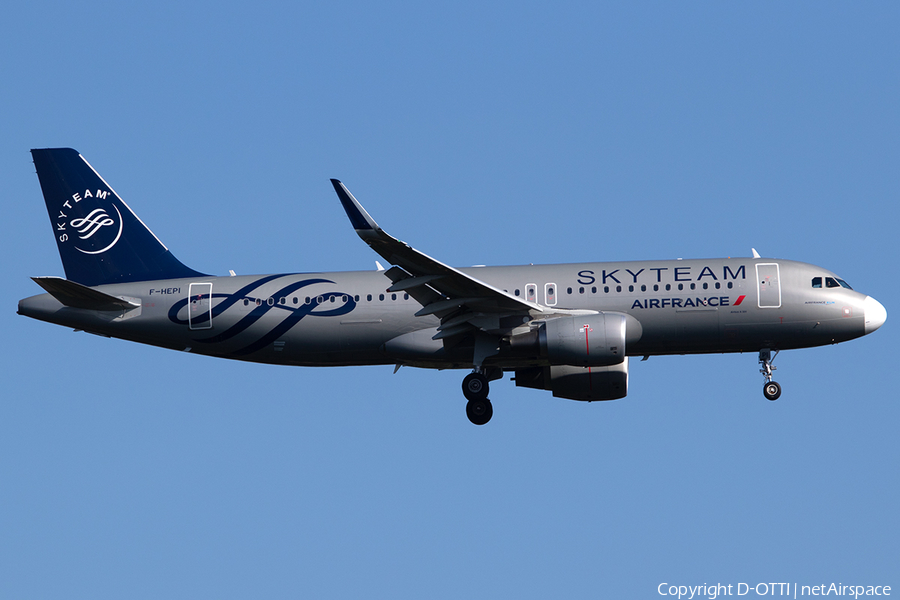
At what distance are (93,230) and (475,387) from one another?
1459 centimetres

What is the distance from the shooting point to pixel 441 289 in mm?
32062

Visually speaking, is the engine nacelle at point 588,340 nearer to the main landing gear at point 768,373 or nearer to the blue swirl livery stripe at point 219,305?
the main landing gear at point 768,373

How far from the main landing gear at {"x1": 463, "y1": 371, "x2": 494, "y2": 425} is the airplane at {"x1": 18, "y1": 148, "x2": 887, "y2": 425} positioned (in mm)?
45

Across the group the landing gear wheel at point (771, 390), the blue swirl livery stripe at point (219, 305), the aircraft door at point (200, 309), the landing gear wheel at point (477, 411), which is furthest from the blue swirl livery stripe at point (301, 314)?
the landing gear wheel at point (771, 390)

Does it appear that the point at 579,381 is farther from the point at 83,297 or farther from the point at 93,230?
the point at 93,230

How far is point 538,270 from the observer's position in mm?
34625

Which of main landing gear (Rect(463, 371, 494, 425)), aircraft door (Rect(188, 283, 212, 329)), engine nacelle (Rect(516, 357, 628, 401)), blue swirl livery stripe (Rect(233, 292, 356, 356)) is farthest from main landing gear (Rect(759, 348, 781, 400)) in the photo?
aircraft door (Rect(188, 283, 212, 329))

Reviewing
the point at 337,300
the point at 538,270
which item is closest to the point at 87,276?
the point at 337,300

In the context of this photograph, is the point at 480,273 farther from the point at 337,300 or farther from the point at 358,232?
the point at 358,232

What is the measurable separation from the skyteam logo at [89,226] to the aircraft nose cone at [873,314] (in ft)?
82.0

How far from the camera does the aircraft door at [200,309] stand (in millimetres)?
35031

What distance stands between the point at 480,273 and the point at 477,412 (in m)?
4.45

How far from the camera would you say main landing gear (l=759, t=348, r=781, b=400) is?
113ft

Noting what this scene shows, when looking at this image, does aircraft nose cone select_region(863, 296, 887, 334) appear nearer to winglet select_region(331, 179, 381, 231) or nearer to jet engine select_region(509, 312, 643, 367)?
jet engine select_region(509, 312, 643, 367)
